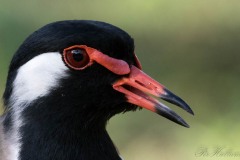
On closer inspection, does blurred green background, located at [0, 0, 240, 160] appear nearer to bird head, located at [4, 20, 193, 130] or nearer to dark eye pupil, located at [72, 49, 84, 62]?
bird head, located at [4, 20, 193, 130]

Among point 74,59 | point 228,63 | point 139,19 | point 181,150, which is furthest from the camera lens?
point 139,19

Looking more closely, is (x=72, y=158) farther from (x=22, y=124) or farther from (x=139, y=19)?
(x=139, y=19)

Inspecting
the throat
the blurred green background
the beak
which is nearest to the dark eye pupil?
the beak

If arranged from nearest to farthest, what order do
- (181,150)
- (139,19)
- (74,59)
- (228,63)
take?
(74,59)
(181,150)
(228,63)
(139,19)

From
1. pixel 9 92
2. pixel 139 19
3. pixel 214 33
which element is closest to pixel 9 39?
pixel 139 19

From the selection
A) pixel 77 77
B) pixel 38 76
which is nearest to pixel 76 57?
pixel 77 77
